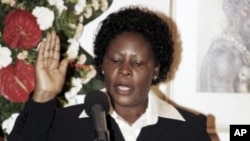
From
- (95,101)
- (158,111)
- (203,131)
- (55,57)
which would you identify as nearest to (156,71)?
(158,111)

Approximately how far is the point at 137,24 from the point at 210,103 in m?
0.72

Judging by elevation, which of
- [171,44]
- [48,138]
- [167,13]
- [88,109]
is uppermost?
[167,13]

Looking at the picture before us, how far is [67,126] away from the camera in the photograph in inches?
55.0

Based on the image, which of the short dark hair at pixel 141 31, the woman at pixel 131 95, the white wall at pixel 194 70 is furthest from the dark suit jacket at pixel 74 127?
the white wall at pixel 194 70

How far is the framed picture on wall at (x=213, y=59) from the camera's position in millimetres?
1919

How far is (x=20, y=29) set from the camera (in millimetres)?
1764

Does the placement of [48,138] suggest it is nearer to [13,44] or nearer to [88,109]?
[88,109]

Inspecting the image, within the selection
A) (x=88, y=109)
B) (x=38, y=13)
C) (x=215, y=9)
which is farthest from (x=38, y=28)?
(x=88, y=109)

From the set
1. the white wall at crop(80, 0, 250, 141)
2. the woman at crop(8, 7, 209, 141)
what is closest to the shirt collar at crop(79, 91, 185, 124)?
the woman at crop(8, 7, 209, 141)

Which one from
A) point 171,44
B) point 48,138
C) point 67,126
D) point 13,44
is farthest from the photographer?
point 13,44

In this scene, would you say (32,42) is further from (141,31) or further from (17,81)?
(141,31)

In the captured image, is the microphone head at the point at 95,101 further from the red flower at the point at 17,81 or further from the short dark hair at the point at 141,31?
the red flower at the point at 17,81

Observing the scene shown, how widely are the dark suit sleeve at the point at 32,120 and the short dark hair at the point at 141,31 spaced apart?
389mm

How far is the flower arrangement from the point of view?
5.79 feet
